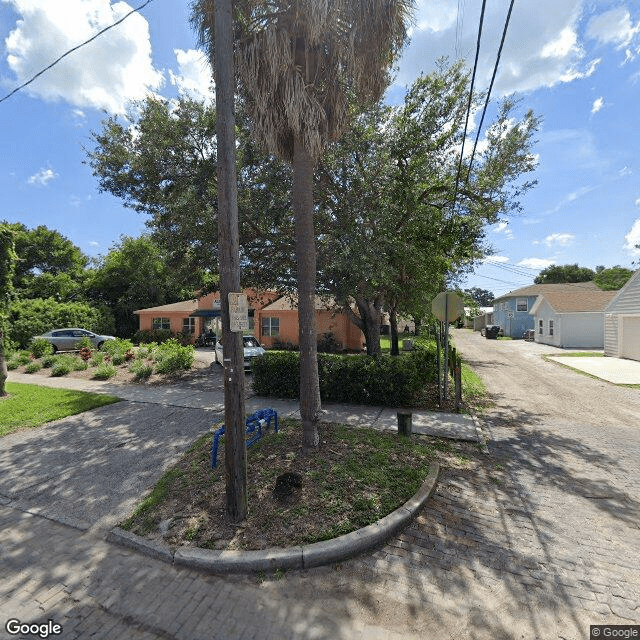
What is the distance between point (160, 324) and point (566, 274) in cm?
6843

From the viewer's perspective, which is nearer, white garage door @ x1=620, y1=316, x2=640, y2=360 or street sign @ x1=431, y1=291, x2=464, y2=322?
street sign @ x1=431, y1=291, x2=464, y2=322

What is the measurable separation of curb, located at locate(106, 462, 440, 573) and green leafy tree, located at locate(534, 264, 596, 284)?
7473cm

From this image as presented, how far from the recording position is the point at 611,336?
19.8 metres

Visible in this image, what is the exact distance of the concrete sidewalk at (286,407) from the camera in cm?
737

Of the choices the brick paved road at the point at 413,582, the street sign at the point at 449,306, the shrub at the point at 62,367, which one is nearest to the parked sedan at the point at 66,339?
the shrub at the point at 62,367

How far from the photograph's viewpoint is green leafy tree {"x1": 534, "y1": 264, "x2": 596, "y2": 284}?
64.2m

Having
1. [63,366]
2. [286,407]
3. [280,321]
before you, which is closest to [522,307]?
[280,321]

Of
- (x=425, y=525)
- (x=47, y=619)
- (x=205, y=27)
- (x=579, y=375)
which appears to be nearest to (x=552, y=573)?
(x=425, y=525)

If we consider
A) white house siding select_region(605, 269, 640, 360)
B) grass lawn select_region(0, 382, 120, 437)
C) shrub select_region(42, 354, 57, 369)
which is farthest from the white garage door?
shrub select_region(42, 354, 57, 369)

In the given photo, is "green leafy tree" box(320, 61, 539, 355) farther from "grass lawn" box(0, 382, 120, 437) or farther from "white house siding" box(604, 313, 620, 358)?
"white house siding" box(604, 313, 620, 358)

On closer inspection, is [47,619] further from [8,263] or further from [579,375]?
[579,375]

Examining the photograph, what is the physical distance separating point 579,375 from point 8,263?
19920mm

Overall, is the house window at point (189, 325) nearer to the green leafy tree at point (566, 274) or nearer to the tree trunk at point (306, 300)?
the tree trunk at point (306, 300)

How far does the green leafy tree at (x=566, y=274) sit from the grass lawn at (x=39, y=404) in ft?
244
